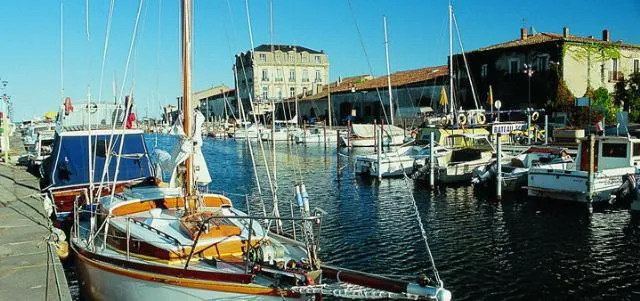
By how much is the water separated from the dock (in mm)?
5794

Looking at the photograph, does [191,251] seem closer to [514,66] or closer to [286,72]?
[514,66]

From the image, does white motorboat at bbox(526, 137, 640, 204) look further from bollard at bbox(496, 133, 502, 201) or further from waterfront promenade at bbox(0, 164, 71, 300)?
waterfront promenade at bbox(0, 164, 71, 300)

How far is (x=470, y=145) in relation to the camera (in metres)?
37.4

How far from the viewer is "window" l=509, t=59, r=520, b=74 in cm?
5450

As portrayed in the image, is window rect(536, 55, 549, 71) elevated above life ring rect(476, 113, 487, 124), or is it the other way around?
window rect(536, 55, 549, 71)

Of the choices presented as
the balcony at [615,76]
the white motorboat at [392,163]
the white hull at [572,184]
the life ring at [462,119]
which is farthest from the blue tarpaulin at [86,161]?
the balcony at [615,76]

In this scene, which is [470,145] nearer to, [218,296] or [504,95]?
[504,95]

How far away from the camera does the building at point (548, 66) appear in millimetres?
50812

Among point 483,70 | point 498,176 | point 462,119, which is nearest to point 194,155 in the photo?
point 498,176

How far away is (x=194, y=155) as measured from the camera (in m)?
11.8

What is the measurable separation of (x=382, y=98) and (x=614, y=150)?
50.2 metres

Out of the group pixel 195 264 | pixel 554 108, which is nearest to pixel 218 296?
pixel 195 264

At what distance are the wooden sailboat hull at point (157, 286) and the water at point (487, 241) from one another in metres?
3.65

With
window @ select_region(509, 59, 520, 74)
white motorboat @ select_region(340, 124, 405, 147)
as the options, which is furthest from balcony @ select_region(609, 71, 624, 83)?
white motorboat @ select_region(340, 124, 405, 147)
